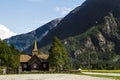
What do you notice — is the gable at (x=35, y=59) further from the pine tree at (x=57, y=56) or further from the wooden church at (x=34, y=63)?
the pine tree at (x=57, y=56)

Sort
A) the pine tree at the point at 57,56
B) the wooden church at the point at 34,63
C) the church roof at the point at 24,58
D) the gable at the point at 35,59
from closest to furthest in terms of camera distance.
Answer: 1. the pine tree at the point at 57,56
2. the wooden church at the point at 34,63
3. the gable at the point at 35,59
4. the church roof at the point at 24,58

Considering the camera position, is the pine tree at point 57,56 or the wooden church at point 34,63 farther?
the wooden church at point 34,63

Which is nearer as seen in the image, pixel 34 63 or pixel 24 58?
pixel 34 63

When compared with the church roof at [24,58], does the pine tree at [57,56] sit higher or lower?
lower

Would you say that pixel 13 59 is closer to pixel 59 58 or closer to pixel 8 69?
pixel 8 69

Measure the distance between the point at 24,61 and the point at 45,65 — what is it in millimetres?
13588

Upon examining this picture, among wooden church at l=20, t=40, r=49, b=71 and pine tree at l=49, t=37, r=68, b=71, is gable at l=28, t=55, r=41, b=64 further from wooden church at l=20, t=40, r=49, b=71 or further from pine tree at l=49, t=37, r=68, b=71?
pine tree at l=49, t=37, r=68, b=71

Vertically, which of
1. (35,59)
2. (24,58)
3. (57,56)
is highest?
(24,58)

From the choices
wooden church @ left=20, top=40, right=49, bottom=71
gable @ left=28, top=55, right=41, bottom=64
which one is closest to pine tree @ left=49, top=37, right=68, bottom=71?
wooden church @ left=20, top=40, right=49, bottom=71

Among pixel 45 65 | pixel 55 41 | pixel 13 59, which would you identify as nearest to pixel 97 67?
Result: pixel 45 65

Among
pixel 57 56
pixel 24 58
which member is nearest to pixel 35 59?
pixel 24 58

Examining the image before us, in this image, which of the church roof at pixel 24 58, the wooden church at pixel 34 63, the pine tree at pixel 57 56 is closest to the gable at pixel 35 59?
the wooden church at pixel 34 63

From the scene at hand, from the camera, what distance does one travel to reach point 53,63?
5807 inches

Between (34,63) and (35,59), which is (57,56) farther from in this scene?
(34,63)
